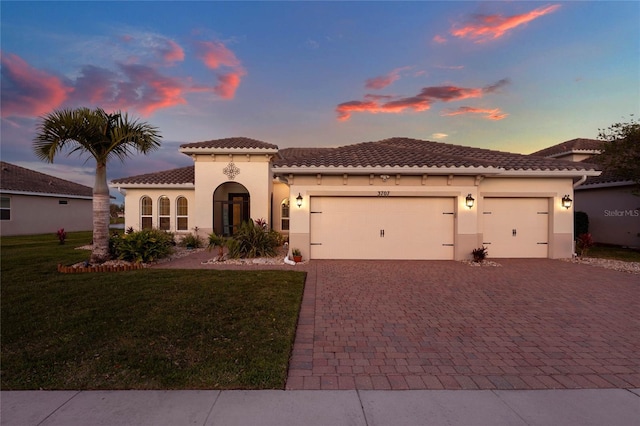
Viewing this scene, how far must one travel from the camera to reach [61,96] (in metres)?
11.9

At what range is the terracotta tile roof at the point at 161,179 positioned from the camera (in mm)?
15180

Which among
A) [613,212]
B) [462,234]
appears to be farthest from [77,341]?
[613,212]

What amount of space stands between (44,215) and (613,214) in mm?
36680

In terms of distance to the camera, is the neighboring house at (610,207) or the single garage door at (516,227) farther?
the neighboring house at (610,207)

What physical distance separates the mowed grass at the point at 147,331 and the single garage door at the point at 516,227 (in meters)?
7.97

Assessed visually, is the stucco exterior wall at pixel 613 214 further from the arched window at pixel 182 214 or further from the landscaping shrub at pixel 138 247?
the arched window at pixel 182 214

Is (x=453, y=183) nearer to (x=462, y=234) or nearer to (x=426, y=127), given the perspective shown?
(x=462, y=234)

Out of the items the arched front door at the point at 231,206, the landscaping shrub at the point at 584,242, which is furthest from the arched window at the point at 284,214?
the landscaping shrub at the point at 584,242

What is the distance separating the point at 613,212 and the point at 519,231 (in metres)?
8.21

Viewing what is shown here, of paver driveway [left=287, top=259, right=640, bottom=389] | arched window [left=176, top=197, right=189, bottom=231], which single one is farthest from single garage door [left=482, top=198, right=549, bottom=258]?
arched window [left=176, top=197, right=189, bottom=231]

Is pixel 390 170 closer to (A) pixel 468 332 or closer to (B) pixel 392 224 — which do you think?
(B) pixel 392 224

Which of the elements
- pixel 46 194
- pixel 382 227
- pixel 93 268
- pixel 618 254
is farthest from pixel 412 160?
pixel 46 194

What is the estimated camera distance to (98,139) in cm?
927

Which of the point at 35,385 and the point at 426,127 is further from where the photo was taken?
the point at 426,127
